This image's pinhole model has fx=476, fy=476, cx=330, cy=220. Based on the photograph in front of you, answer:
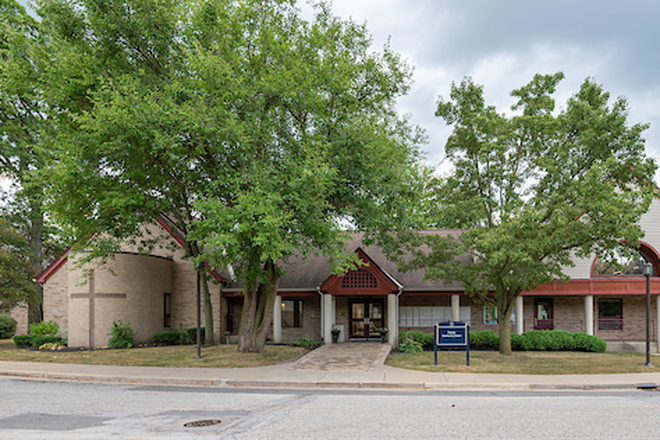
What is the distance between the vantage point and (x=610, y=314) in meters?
25.0

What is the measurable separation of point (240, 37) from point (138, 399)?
11606 millimetres

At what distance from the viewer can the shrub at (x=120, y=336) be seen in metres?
21.9

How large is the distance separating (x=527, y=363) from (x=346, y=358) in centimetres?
661

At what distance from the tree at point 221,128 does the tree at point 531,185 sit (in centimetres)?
370

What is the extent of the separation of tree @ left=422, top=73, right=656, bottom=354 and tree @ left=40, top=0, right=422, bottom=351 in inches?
146

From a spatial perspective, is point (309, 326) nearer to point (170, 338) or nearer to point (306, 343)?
point (306, 343)

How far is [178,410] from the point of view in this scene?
9.52 m

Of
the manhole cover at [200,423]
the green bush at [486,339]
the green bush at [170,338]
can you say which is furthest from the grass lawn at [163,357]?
the green bush at [486,339]

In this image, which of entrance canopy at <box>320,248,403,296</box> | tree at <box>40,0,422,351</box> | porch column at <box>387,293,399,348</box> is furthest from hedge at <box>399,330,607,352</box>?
tree at <box>40,0,422,351</box>

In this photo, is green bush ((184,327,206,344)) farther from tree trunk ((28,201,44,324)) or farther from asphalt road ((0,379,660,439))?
asphalt road ((0,379,660,439))

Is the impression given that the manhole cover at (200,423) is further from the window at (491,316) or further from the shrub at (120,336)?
the window at (491,316)

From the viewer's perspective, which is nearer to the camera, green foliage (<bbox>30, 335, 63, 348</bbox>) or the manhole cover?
the manhole cover

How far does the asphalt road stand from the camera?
7.63 metres

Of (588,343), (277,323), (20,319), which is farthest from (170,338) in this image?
(588,343)
